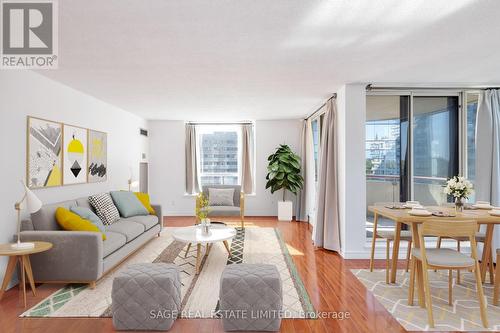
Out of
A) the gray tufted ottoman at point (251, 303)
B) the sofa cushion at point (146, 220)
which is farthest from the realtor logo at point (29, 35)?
the gray tufted ottoman at point (251, 303)

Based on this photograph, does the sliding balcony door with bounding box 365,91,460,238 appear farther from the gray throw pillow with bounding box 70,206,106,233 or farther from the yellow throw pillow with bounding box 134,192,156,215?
the gray throw pillow with bounding box 70,206,106,233

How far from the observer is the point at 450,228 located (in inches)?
99.3

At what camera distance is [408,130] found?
14.9 feet

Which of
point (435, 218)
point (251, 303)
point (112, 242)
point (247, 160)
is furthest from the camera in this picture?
point (247, 160)

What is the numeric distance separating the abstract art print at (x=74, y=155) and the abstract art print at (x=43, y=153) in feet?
0.46

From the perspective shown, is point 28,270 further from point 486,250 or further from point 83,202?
point 486,250

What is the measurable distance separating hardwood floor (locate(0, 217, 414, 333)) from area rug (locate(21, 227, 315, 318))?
3.8 inches

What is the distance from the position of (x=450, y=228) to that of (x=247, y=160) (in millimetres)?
5433

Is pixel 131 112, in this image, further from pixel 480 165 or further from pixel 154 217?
pixel 480 165

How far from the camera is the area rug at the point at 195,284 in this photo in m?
2.65

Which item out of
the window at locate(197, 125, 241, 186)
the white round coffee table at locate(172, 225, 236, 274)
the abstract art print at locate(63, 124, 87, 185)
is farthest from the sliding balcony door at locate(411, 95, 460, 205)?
the abstract art print at locate(63, 124, 87, 185)

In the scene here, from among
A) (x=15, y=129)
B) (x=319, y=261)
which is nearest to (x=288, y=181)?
(x=319, y=261)

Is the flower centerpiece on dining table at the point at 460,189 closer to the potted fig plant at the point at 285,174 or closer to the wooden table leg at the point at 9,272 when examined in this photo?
the potted fig plant at the point at 285,174

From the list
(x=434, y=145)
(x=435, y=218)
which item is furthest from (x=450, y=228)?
(x=434, y=145)
